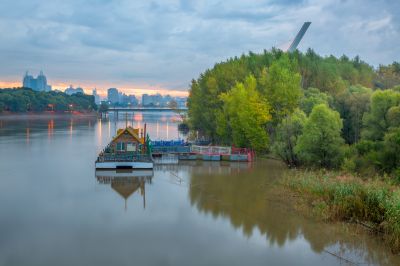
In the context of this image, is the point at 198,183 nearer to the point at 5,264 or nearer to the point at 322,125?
the point at 322,125

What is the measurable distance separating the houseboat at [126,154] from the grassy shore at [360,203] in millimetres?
19393

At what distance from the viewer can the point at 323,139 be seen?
127ft

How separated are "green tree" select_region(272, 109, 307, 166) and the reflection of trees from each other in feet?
13.3

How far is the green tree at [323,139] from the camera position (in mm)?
38188

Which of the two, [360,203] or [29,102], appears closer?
[360,203]

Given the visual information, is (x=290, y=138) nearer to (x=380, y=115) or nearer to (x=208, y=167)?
(x=380, y=115)

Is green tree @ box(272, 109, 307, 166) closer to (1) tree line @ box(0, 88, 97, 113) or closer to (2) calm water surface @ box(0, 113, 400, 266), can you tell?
(2) calm water surface @ box(0, 113, 400, 266)

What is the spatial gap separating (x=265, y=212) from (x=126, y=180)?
1566 centimetres

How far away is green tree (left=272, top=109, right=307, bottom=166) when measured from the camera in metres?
43.0

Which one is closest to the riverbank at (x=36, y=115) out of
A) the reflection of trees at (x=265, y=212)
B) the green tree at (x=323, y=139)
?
the reflection of trees at (x=265, y=212)

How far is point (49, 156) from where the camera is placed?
5341 cm

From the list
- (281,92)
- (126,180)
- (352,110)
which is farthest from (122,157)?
(352,110)

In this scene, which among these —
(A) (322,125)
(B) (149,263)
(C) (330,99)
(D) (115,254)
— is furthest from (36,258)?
(C) (330,99)

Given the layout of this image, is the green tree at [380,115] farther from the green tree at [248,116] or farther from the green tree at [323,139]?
the green tree at [248,116]
